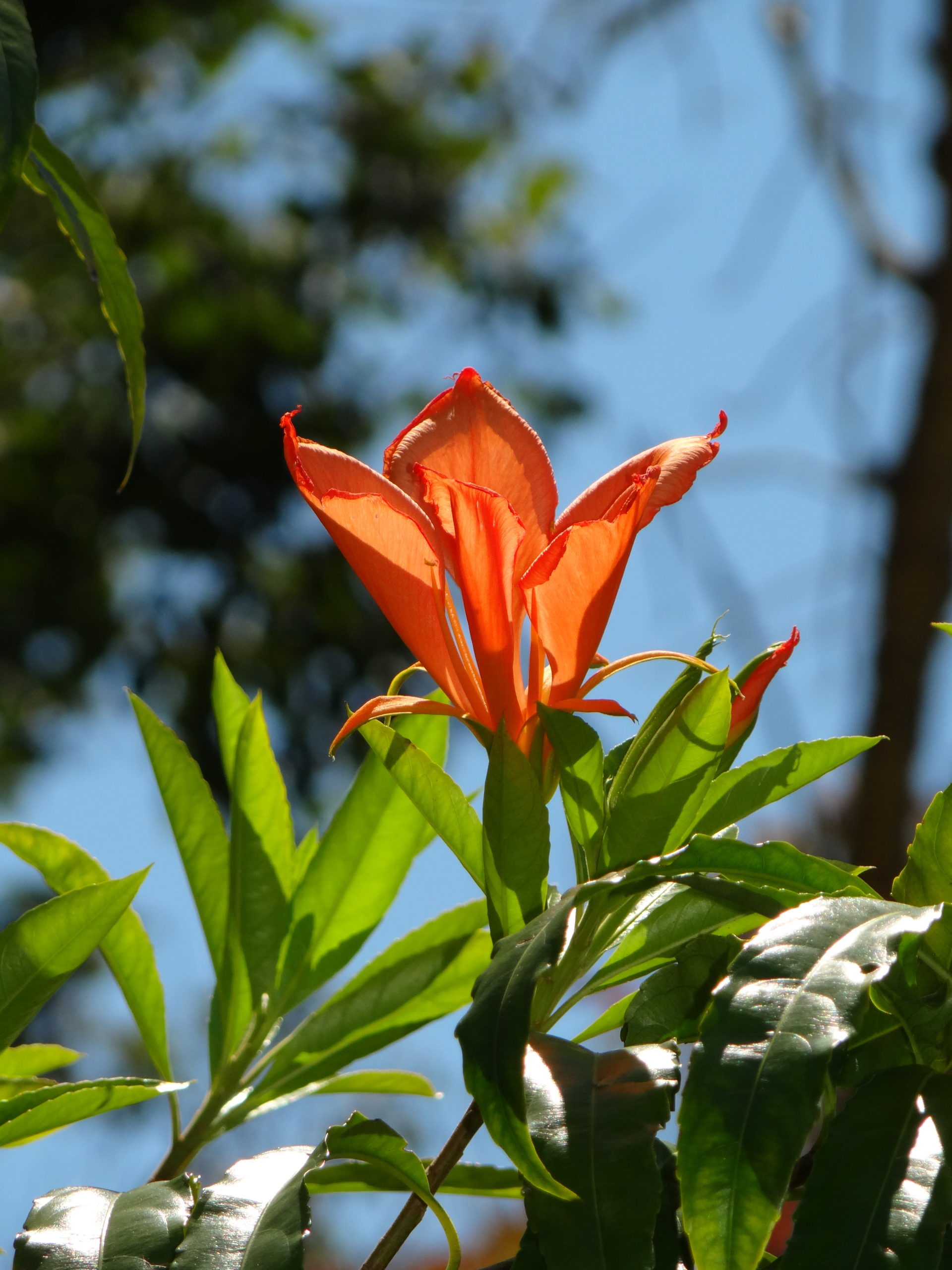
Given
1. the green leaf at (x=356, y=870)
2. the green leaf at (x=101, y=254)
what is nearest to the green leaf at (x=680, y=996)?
the green leaf at (x=356, y=870)

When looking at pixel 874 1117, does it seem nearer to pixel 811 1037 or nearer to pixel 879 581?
pixel 811 1037

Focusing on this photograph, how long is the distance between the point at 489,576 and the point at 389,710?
0.23 feet

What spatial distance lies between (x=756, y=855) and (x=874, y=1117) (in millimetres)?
93

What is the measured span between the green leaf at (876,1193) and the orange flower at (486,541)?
6.9 inches

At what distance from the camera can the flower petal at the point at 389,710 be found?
1.61 ft

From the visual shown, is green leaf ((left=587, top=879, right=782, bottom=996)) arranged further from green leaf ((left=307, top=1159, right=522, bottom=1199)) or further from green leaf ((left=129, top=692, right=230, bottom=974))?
green leaf ((left=129, top=692, right=230, bottom=974))

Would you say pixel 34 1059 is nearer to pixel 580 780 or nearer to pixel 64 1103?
pixel 64 1103

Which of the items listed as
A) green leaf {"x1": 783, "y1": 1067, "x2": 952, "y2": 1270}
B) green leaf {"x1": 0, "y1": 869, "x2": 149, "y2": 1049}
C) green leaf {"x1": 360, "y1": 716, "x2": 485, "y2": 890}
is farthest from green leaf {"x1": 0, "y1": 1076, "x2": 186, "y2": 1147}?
green leaf {"x1": 783, "y1": 1067, "x2": 952, "y2": 1270}

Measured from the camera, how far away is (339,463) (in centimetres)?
50

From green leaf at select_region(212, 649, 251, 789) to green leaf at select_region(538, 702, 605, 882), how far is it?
0.79 ft

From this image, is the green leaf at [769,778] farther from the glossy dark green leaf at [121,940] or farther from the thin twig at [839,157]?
the thin twig at [839,157]

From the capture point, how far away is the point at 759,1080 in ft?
1.14

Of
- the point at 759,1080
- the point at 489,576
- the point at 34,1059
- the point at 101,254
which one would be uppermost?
the point at 101,254

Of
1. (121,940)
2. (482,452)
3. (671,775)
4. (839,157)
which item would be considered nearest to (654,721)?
(671,775)
